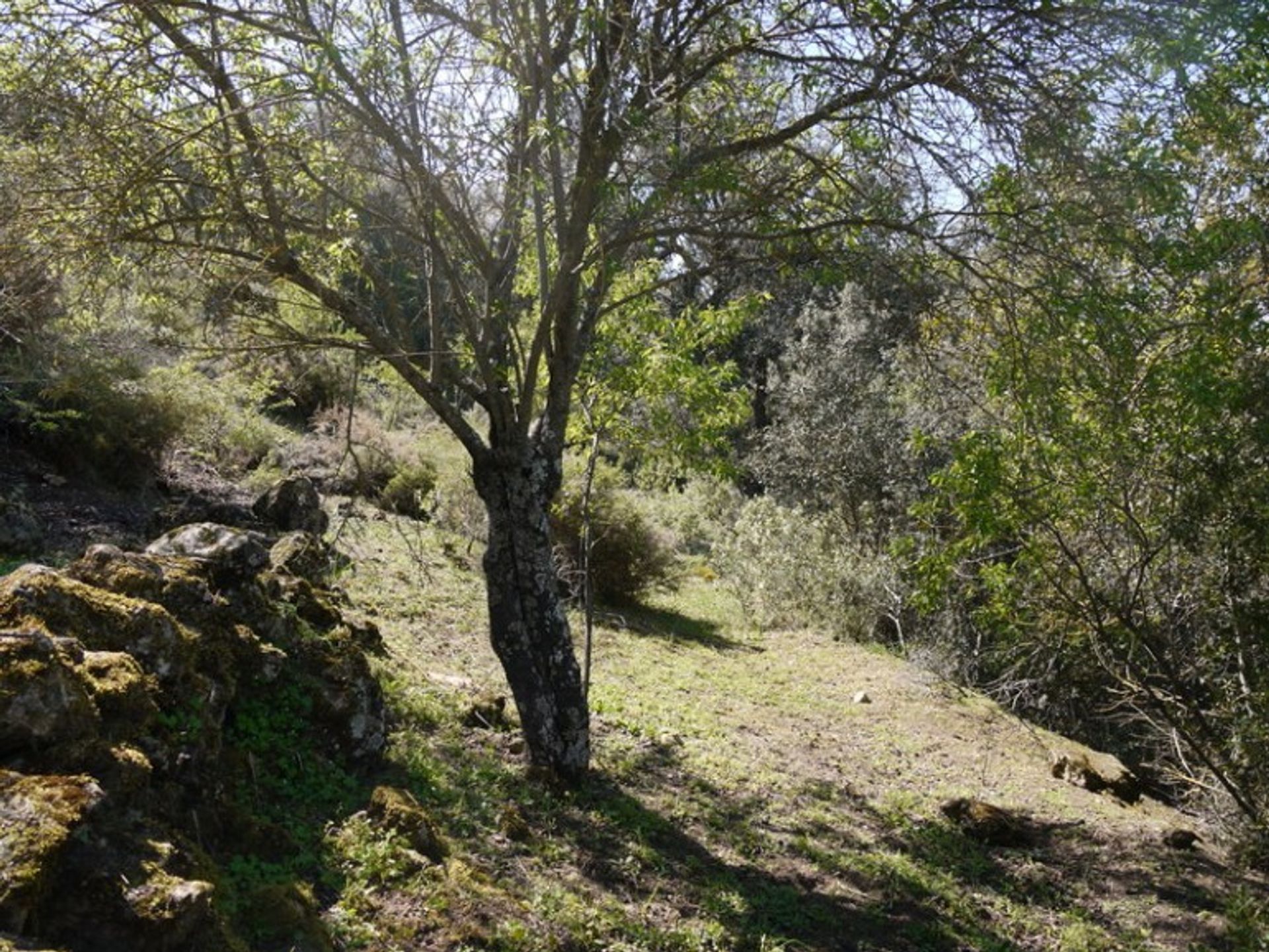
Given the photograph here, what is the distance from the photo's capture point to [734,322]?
7.68 m

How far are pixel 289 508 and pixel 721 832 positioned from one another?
19.8ft

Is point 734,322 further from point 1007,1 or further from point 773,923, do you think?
point 773,923

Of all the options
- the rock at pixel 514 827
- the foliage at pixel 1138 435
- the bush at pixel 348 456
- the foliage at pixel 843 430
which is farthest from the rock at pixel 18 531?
the foliage at pixel 843 430

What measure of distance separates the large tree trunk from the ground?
449mm

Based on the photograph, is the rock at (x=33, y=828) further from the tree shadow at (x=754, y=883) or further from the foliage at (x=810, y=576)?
the foliage at (x=810, y=576)

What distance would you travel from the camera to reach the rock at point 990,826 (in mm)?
6629

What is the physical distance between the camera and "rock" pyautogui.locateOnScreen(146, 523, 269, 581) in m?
5.29

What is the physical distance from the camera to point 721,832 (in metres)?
6.01

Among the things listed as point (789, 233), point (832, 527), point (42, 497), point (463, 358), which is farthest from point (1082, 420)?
point (832, 527)

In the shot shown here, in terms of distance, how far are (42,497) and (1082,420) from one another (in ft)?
29.0

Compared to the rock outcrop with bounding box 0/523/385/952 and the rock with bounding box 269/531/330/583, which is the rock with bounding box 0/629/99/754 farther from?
the rock with bounding box 269/531/330/583

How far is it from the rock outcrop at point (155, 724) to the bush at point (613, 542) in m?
6.23

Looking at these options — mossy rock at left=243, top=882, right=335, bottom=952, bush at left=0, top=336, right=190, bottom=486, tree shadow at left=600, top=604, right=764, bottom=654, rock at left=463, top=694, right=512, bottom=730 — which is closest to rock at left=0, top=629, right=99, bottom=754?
mossy rock at left=243, top=882, right=335, bottom=952

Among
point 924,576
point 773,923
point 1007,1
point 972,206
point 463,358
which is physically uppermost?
point 1007,1
